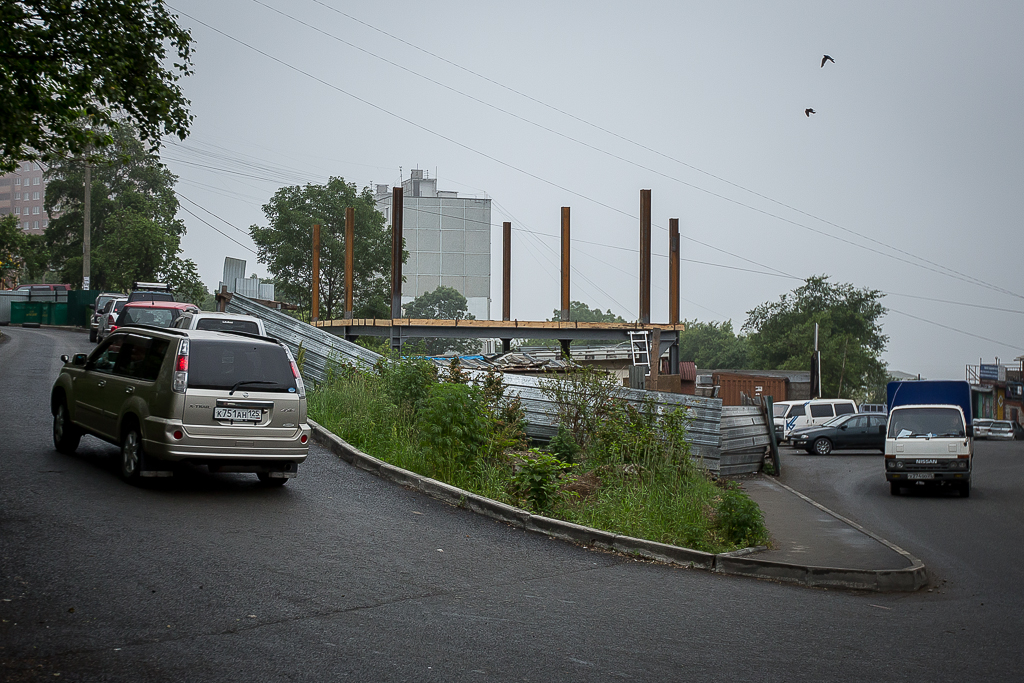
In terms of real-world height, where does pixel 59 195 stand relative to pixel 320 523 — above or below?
above

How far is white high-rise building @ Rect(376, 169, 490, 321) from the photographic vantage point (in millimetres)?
104750

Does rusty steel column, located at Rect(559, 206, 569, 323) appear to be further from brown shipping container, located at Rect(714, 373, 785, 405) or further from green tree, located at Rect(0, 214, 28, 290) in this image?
green tree, located at Rect(0, 214, 28, 290)

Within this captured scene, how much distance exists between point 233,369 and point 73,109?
7.24m

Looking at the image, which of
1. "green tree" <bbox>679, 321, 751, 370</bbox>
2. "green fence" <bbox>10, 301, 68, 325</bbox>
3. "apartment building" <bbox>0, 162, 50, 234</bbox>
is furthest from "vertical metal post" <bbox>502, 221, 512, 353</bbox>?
"apartment building" <bbox>0, 162, 50, 234</bbox>

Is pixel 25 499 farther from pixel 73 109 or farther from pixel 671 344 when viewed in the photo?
pixel 671 344

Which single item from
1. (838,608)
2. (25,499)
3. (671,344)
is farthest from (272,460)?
(671,344)

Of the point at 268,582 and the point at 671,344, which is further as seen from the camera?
the point at 671,344

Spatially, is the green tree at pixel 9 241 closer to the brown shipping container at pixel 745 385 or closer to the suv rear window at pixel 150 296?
the suv rear window at pixel 150 296

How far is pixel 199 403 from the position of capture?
959cm

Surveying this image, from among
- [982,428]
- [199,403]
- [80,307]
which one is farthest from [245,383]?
[982,428]

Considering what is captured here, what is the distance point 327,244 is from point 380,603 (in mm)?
59810

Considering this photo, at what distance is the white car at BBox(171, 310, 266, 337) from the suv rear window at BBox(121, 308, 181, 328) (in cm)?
511

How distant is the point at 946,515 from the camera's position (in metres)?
16.1

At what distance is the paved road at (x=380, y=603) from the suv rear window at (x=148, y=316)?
38.7 feet
